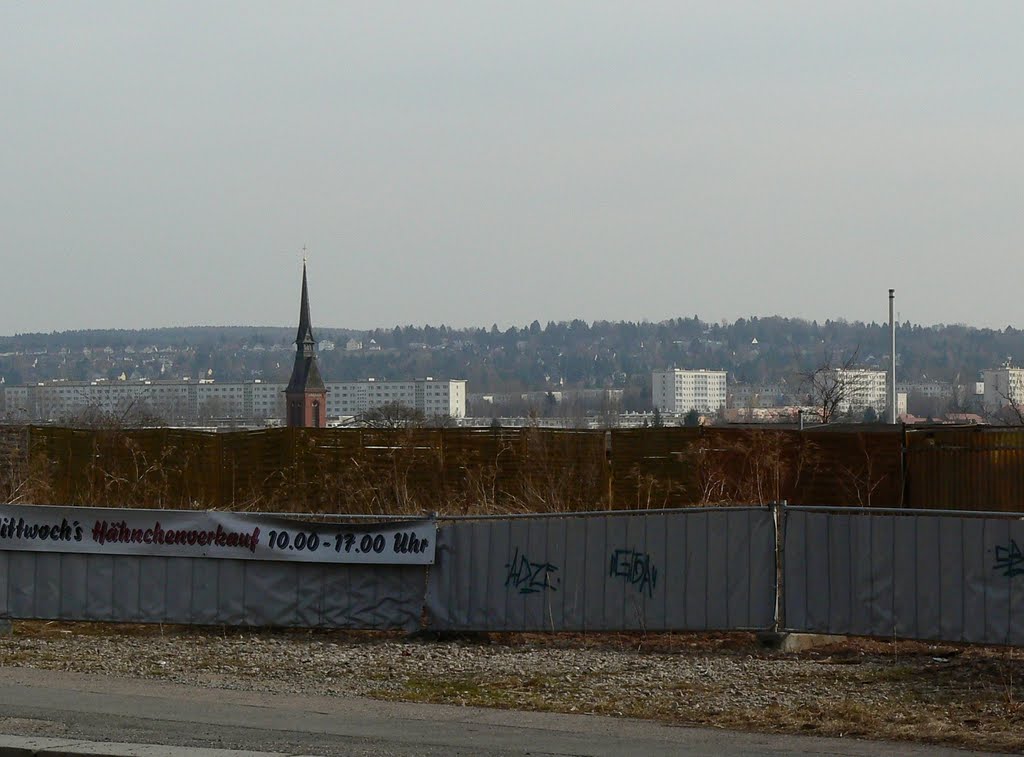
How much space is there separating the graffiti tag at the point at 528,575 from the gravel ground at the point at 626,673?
567mm

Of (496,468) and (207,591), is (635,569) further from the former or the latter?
(496,468)

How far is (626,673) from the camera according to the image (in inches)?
484

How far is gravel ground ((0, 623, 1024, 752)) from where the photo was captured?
33.5 feet

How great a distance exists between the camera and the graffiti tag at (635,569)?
46.1 feet

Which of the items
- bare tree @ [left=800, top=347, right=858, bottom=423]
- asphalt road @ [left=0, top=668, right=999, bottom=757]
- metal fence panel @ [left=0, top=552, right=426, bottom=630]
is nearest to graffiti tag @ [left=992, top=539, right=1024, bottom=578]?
asphalt road @ [left=0, top=668, right=999, bottom=757]

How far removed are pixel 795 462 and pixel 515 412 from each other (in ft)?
544

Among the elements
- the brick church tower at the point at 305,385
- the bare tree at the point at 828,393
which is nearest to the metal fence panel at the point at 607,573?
the bare tree at the point at 828,393

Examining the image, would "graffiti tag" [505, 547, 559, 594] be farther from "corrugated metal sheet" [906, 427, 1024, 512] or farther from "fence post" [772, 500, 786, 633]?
"corrugated metal sheet" [906, 427, 1024, 512]

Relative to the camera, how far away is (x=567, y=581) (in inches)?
566

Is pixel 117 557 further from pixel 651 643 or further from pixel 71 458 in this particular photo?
pixel 71 458

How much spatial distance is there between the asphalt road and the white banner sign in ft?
12.3

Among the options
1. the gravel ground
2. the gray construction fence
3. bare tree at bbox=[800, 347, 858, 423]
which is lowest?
the gravel ground

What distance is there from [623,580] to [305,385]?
118362 millimetres

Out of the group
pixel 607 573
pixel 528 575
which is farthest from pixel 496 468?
pixel 607 573
